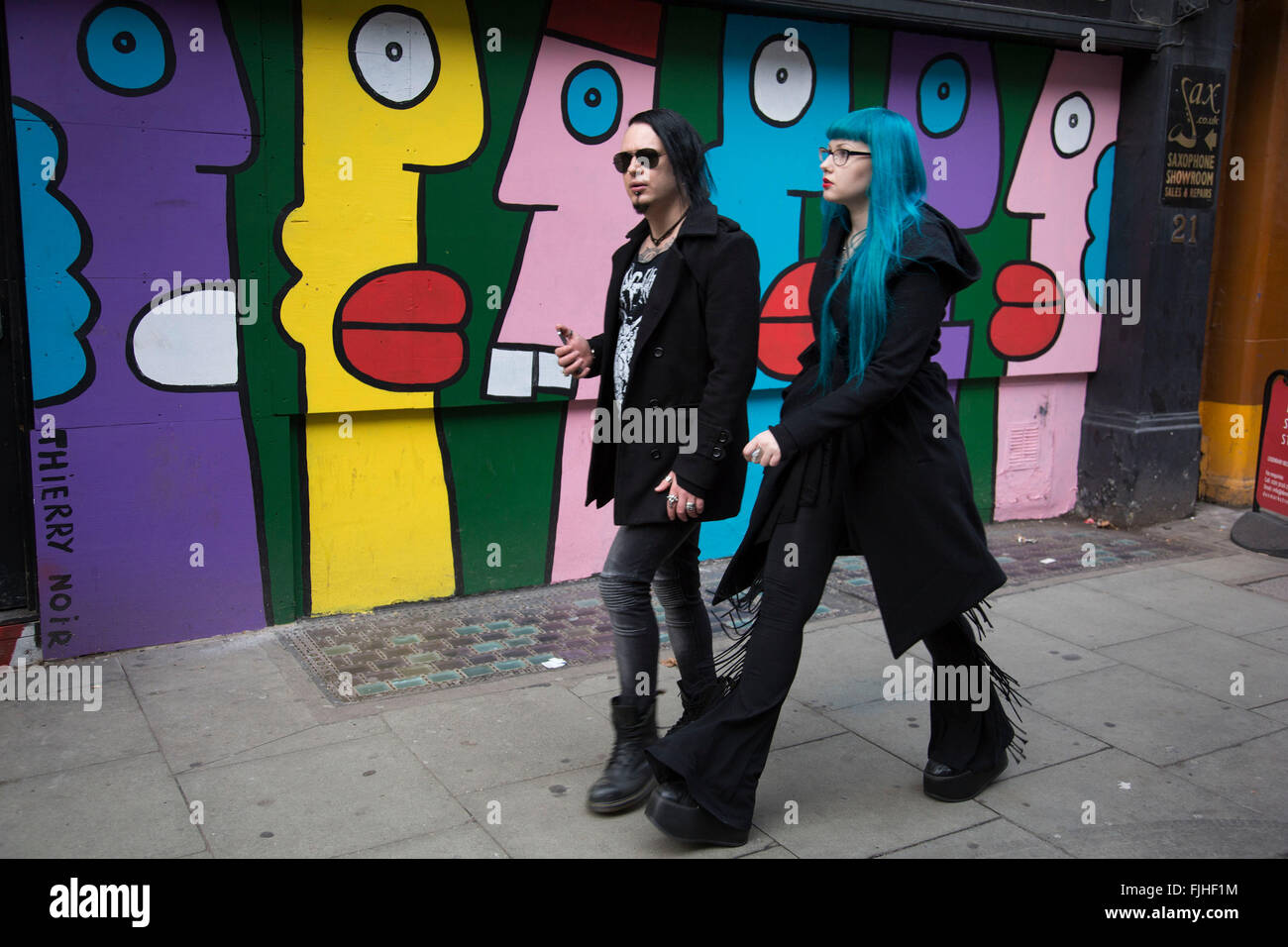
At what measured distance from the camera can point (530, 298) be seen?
18.2 feet

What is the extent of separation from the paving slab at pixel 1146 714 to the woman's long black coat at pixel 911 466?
1.17 metres

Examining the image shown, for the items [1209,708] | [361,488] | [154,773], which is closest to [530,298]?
[361,488]

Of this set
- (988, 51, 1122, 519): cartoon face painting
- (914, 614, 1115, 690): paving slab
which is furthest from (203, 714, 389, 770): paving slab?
(988, 51, 1122, 519): cartoon face painting

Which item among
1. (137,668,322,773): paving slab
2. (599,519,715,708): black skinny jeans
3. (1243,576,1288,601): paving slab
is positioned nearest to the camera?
(599,519,715,708): black skinny jeans

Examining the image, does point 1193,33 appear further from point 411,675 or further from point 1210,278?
point 411,675

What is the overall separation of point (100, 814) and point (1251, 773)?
3665mm

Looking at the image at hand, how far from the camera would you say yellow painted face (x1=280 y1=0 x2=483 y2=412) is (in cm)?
495

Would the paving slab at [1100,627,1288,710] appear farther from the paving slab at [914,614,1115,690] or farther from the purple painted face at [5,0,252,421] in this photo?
the purple painted face at [5,0,252,421]

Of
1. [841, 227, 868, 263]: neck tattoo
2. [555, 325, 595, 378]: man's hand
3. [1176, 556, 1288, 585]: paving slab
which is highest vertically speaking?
[841, 227, 868, 263]: neck tattoo

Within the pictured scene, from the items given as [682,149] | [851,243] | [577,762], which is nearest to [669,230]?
[682,149]

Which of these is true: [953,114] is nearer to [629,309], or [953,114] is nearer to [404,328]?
[404,328]

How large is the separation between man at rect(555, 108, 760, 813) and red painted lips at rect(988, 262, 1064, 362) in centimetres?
399

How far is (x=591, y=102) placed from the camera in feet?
18.3

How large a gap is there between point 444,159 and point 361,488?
1.53 m
